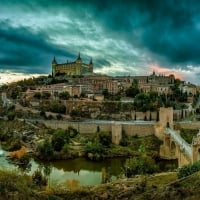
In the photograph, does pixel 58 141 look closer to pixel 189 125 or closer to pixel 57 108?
pixel 57 108

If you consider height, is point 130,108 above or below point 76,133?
above

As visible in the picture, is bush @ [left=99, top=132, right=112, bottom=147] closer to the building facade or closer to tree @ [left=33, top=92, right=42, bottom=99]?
tree @ [left=33, top=92, right=42, bottom=99]

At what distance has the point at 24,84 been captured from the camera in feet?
158

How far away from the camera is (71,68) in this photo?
57156 mm

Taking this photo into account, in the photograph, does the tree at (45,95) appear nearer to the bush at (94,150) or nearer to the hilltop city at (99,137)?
the hilltop city at (99,137)

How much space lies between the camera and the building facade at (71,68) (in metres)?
56.3

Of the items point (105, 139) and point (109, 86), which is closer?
point (105, 139)

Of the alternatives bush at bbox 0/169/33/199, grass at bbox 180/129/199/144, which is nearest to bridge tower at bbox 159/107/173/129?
grass at bbox 180/129/199/144

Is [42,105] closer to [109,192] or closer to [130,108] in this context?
[130,108]

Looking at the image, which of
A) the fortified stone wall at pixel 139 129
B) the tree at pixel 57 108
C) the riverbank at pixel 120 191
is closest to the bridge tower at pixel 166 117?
the fortified stone wall at pixel 139 129

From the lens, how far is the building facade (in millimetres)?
56344

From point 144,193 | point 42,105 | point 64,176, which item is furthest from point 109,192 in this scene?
point 42,105

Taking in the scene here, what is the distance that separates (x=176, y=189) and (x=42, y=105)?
87.0 feet

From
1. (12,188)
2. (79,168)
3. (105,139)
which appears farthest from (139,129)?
(12,188)
